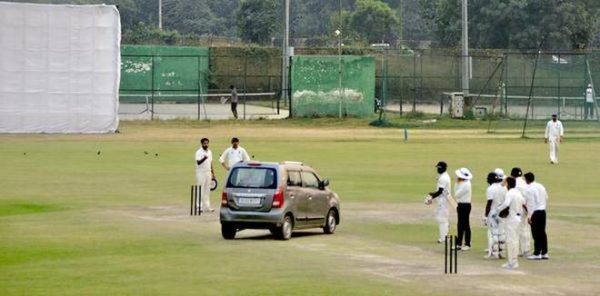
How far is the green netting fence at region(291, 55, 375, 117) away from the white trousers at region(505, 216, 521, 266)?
54154 mm

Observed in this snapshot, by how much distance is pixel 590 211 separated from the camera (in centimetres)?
3775

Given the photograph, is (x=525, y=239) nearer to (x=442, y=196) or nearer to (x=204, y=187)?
(x=442, y=196)

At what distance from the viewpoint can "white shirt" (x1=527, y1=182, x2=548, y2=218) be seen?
92.2ft

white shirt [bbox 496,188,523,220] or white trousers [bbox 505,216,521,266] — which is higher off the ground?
white shirt [bbox 496,188,523,220]

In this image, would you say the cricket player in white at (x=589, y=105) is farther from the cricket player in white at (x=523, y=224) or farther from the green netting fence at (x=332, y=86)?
the cricket player in white at (x=523, y=224)

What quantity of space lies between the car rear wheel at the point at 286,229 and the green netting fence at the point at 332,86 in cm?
4998

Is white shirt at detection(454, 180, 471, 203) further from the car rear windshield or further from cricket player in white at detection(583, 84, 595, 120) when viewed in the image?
cricket player in white at detection(583, 84, 595, 120)

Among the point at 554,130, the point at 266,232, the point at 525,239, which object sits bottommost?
the point at 266,232

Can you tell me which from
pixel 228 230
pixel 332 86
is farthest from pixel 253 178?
pixel 332 86

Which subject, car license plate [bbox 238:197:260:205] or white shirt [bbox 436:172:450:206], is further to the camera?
car license plate [bbox 238:197:260:205]

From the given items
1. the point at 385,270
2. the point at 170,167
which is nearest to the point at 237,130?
the point at 170,167

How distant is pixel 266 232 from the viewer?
33062 millimetres

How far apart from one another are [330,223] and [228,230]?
2.85 m

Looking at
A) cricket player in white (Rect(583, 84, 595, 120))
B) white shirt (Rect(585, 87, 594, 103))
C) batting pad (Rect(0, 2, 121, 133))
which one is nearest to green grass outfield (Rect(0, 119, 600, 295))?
batting pad (Rect(0, 2, 121, 133))
